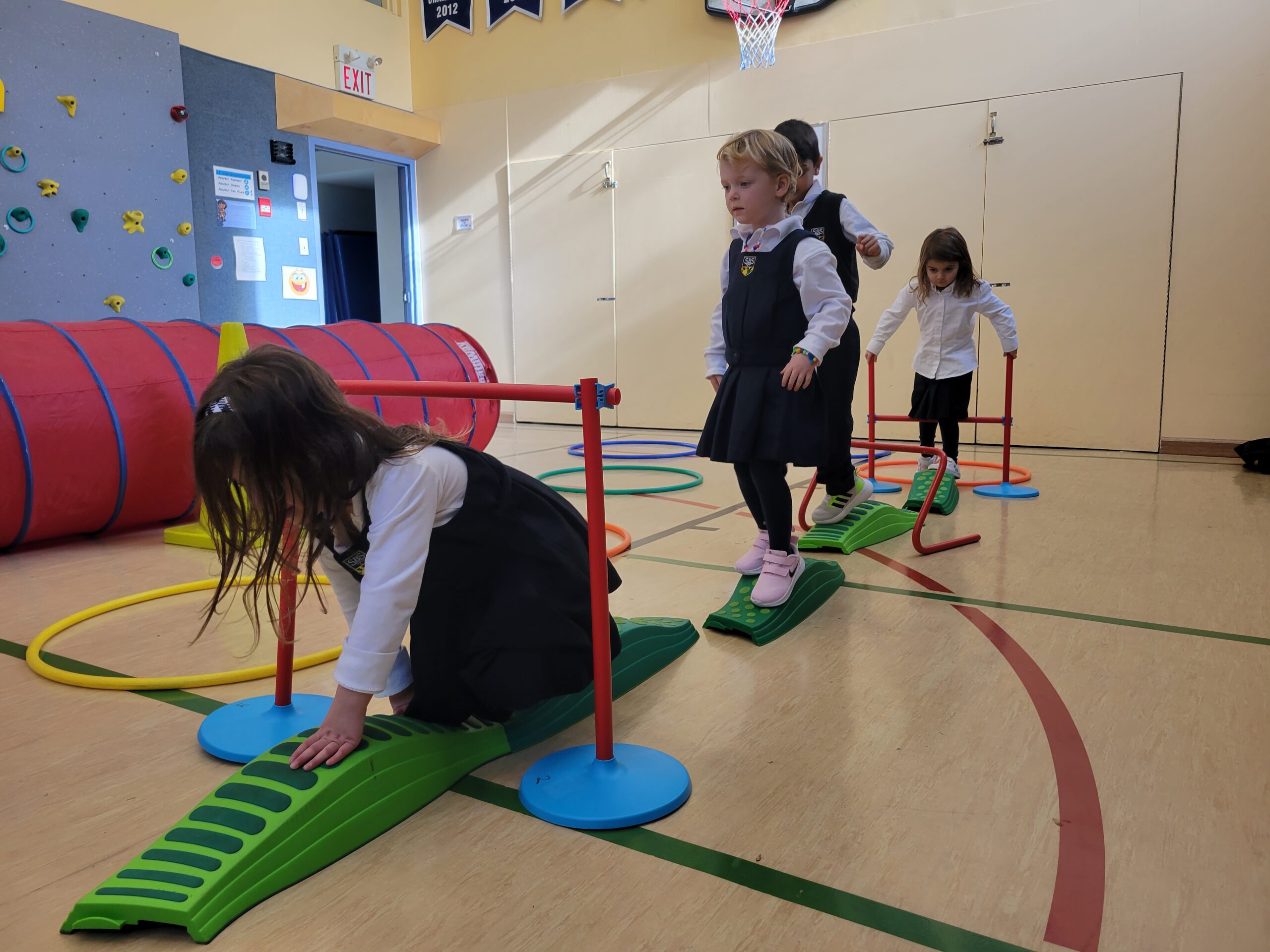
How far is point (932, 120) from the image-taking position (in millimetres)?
5125

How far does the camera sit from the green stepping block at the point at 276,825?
35.9 inches

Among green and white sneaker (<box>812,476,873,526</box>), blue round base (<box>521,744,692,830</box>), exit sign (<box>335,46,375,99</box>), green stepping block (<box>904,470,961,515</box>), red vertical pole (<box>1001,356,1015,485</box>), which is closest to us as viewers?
blue round base (<box>521,744,692,830</box>)

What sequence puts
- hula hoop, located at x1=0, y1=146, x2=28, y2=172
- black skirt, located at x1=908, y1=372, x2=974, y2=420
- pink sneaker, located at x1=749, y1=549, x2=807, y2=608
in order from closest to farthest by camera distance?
pink sneaker, located at x1=749, y1=549, x2=807, y2=608, black skirt, located at x1=908, y1=372, x2=974, y2=420, hula hoop, located at x1=0, y1=146, x2=28, y2=172

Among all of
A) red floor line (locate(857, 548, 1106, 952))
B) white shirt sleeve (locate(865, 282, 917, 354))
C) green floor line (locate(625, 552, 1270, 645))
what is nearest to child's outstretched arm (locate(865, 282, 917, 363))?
white shirt sleeve (locate(865, 282, 917, 354))

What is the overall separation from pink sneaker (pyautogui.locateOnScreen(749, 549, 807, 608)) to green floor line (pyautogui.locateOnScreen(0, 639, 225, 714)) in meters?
1.09

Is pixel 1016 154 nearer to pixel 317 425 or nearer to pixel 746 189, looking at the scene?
pixel 746 189

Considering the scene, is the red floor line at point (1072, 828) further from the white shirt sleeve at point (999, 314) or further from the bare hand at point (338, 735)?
the white shirt sleeve at point (999, 314)

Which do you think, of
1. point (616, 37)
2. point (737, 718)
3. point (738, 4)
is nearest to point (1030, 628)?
point (737, 718)

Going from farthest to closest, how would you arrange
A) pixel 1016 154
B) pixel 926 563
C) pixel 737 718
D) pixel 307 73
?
pixel 307 73
pixel 1016 154
pixel 926 563
pixel 737 718

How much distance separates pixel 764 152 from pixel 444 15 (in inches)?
242

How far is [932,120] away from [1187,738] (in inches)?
182

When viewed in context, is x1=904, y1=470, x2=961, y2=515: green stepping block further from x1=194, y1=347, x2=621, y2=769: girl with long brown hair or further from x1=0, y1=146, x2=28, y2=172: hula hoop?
x1=0, y1=146, x2=28, y2=172: hula hoop

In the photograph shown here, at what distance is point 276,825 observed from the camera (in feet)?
3.23

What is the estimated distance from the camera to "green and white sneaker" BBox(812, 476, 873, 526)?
2.75 m
